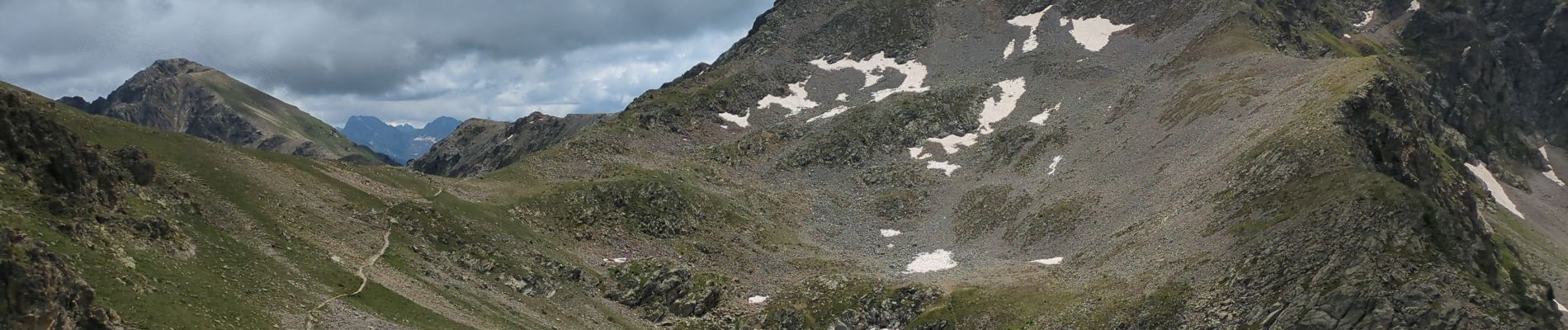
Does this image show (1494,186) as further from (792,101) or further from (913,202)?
(792,101)

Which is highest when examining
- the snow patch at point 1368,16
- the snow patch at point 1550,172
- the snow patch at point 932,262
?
the snow patch at point 1368,16

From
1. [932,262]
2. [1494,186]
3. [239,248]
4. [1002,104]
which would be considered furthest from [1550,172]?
[239,248]

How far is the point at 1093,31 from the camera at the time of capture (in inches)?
6496

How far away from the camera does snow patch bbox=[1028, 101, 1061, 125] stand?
5231 inches

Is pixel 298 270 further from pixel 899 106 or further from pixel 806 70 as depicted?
pixel 806 70

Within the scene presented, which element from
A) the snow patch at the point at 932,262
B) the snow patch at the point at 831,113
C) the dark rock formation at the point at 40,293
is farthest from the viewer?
the snow patch at the point at 831,113

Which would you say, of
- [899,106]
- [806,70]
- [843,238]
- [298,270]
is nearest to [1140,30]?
[899,106]

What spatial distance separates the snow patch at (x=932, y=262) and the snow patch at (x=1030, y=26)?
3045 inches

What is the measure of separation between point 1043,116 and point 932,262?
51.0m

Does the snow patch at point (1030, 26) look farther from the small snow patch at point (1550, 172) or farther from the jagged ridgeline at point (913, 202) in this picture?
the small snow patch at point (1550, 172)

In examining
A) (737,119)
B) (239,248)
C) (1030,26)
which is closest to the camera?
(239,248)

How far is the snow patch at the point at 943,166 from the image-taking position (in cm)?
12594

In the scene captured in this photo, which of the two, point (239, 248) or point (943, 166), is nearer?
point (239, 248)

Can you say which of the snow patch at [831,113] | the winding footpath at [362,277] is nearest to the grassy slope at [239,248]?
the winding footpath at [362,277]
